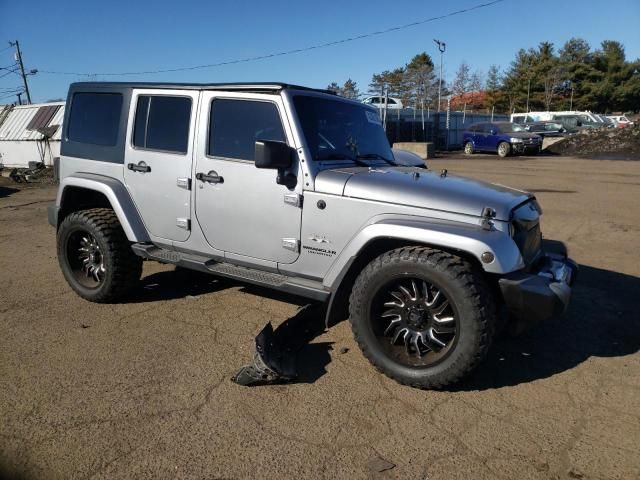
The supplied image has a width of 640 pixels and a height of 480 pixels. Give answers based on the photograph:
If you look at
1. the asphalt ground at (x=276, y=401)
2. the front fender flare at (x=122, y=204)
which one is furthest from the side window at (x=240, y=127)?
the asphalt ground at (x=276, y=401)

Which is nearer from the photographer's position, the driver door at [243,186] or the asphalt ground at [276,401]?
the asphalt ground at [276,401]

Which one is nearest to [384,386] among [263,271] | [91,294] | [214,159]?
[263,271]

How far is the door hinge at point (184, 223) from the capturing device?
3982mm

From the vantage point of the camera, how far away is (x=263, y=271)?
376cm

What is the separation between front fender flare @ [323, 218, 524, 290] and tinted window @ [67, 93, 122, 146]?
2591mm

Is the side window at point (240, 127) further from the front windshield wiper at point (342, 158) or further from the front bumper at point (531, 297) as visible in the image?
the front bumper at point (531, 297)

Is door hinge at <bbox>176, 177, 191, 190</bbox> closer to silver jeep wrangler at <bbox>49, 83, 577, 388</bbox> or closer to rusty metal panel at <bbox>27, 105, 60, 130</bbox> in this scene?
silver jeep wrangler at <bbox>49, 83, 577, 388</bbox>

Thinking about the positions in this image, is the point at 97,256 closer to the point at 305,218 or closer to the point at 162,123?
the point at 162,123

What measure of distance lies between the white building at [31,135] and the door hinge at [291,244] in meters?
16.1

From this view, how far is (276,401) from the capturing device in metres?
2.92

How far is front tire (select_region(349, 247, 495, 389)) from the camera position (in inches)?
112

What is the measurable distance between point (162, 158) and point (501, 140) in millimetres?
23537

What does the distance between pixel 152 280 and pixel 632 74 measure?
77.0m

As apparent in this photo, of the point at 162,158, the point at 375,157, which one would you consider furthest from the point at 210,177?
the point at 375,157
